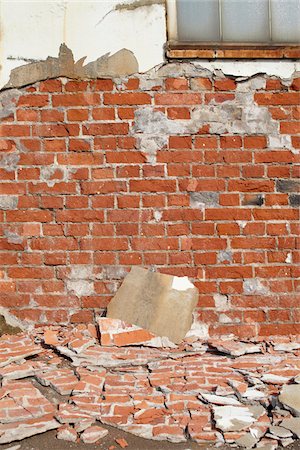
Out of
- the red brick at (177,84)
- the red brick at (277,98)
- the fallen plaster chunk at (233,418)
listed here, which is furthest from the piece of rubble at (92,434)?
the red brick at (277,98)

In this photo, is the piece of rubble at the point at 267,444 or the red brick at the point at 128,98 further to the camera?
the red brick at the point at 128,98

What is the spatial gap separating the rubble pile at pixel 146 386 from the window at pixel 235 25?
2.03 meters

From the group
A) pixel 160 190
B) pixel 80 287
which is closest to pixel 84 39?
pixel 160 190

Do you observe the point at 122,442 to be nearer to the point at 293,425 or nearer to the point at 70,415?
the point at 70,415

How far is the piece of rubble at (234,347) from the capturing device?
341cm

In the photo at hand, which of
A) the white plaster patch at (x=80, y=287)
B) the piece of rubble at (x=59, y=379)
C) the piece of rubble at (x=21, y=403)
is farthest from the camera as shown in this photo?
the white plaster patch at (x=80, y=287)

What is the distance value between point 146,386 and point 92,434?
1.82 feet

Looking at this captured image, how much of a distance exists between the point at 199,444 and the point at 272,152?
2.05 meters

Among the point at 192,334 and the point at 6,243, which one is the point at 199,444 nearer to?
the point at 192,334

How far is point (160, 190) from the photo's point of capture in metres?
3.65

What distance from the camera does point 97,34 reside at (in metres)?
3.59

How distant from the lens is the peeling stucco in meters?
3.60

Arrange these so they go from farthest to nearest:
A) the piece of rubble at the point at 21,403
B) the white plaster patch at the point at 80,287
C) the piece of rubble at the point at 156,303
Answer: the white plaster patch at the point at 80,287 < the piece of rubble at the point at 156,303 < the piece of rubble at the point at 21,403

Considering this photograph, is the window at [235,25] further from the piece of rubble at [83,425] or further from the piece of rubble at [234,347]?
the piece of rubble at [83,425]
